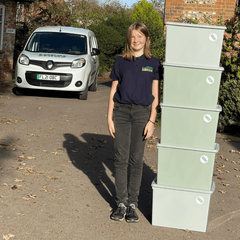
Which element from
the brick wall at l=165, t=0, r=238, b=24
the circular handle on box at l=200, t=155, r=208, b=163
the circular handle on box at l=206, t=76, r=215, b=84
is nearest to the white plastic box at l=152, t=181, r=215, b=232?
the circular handle on box at l=200, t=155, r=208, b=163

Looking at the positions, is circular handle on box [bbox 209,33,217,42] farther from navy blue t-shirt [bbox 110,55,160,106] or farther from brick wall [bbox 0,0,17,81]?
brick wall [bbox 0,0,17,81]

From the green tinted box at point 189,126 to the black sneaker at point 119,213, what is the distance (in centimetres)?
87

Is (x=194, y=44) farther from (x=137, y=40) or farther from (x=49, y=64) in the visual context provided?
(x=49, y=64)

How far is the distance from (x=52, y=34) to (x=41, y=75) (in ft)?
5.44

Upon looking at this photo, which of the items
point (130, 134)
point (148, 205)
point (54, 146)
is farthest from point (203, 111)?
point (54, 146)

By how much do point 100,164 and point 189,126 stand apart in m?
2.56

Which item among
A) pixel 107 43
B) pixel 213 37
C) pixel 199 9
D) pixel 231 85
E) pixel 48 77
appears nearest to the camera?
pixel 213 37

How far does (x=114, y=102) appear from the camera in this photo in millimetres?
3865

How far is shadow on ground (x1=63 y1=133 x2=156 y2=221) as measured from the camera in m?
4.65

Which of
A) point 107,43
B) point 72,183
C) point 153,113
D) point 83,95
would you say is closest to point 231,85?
point 83,95

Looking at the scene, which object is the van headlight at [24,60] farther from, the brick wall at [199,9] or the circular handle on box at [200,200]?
the circular handle on box at [200,200]

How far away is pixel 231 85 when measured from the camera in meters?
8.66

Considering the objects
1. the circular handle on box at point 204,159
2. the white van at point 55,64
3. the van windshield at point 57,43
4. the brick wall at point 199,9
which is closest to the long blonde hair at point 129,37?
the circular handle on box at point 204,159

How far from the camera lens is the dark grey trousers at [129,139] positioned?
377cm
